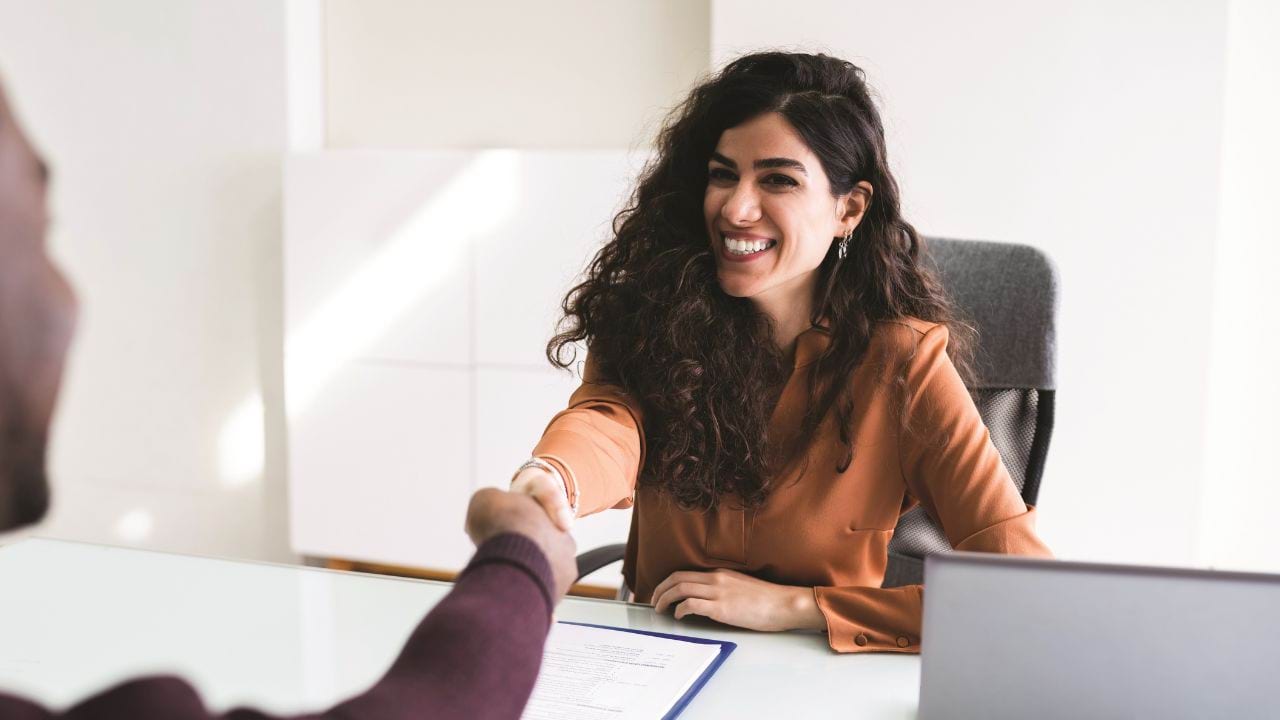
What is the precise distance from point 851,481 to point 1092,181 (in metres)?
1.70

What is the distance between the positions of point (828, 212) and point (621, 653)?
2.57 ft

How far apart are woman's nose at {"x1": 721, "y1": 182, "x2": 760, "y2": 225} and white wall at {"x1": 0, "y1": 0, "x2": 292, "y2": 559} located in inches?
95.9

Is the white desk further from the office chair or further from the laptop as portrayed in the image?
the office chair

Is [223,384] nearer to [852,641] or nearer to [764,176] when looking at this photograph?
[764,176]

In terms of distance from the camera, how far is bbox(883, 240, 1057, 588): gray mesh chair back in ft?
5.62

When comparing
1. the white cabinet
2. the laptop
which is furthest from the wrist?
the white cabinet

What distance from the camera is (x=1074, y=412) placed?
2.91 metres

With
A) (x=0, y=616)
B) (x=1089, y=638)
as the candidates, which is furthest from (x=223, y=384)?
(x=1089, y=638)

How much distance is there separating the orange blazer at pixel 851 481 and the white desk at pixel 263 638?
0.24 metres

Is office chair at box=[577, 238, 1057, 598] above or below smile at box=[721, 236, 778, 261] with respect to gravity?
below

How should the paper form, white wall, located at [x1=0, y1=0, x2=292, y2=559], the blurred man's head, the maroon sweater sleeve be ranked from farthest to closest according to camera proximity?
white wall, located at [x1=0, y1=0, x2=292, y2=559]
the paper form
the maroon sweater sleeve
the blurred man's head

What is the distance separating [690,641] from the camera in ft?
3.97

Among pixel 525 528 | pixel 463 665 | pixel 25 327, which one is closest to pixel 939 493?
pixel 525 528

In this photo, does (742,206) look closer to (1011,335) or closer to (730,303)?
(730,303)
